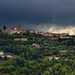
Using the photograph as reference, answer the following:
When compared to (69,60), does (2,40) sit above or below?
above

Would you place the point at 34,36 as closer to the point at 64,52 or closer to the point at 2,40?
the point at 2,40

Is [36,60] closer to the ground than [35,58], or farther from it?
closer to the ground

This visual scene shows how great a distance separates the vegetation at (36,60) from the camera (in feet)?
144

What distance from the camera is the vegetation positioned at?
4375cm

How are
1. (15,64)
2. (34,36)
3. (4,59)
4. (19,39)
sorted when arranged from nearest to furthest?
(15,64), (4,59), (19,39), (34,36)

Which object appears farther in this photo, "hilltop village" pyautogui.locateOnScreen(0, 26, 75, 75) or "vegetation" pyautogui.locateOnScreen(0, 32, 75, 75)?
"hilltop village" pyautogui.locateOnScreen(0, 26, 75, 75)

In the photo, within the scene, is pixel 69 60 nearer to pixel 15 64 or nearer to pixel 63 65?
pixel 63 65

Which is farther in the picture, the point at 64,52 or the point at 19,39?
the point at 19,39

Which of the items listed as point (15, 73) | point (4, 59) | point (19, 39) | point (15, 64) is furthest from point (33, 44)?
point (15, 73)

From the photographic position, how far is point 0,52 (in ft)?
189

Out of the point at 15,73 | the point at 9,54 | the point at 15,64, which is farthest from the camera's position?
the point at 9,54

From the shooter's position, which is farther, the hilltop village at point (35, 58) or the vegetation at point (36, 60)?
the hilltop village at point (35, 58)

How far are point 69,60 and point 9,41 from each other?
2267 cm

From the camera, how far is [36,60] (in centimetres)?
5178
